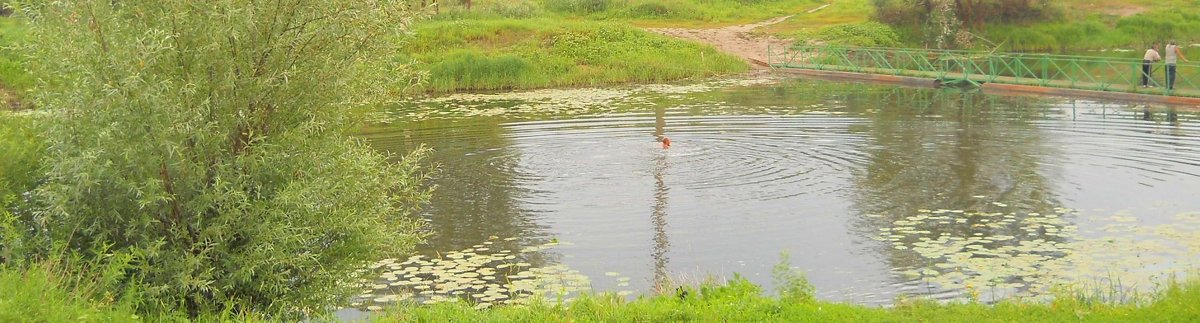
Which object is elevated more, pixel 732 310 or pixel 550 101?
pixel 732 310

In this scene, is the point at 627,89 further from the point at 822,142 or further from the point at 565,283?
the point at 565,283

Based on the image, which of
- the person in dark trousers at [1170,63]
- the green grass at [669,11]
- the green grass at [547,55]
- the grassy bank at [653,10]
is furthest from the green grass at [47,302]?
the green grass at [669,11]

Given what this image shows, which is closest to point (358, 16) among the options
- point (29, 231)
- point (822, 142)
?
point (29, 231)

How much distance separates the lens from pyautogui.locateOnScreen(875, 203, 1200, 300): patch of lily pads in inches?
451

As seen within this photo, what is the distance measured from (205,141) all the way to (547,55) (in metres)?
30.1

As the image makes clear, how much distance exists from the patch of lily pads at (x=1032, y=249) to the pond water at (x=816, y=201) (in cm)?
3

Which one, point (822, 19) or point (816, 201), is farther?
point (822, 19)

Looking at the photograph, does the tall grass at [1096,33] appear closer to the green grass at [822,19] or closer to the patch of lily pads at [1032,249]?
the green grass at [822,19]

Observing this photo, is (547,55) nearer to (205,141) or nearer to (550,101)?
(550,101)

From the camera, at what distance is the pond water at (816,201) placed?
12.1 meters

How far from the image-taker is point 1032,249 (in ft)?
41.7

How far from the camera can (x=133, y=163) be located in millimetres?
9242

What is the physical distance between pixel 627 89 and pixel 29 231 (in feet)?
84.7

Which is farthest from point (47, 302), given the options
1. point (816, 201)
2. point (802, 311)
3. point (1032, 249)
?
point (816, 201)
